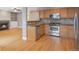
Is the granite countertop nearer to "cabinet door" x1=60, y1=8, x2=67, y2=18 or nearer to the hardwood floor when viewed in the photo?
"cabinet door" x1=60, y1=8, x2=67, y2=18

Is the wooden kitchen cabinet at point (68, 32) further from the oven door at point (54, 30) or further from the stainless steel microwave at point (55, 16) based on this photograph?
the stainless steel microwave at point (55, 16)

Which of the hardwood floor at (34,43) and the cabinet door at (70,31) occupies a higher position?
the cabinet door at (70,31)

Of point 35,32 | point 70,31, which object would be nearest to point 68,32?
point 70,31

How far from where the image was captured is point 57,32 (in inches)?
77.5

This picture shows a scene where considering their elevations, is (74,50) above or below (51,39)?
below

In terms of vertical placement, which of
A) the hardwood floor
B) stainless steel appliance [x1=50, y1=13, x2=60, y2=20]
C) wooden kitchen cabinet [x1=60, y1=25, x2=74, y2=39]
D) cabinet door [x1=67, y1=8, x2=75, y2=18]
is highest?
cabinet door [x1=67, y1=8, x2=75, y2=18]

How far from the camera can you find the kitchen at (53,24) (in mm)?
1906

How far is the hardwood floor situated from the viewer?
191 centimetres

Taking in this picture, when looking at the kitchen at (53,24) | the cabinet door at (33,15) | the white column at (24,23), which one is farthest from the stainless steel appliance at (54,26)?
the white column at (24,23)

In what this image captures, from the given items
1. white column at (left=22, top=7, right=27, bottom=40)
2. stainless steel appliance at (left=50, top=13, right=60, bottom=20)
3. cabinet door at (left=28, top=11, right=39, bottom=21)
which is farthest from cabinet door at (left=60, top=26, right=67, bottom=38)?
white column at (left=22, top=7, right=27, bottom=40)
